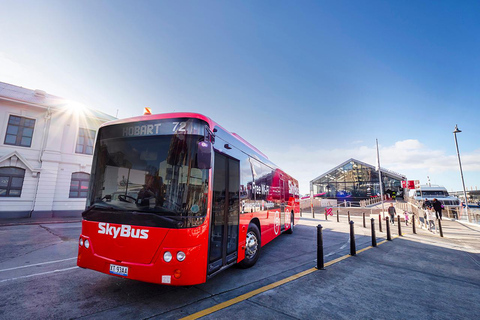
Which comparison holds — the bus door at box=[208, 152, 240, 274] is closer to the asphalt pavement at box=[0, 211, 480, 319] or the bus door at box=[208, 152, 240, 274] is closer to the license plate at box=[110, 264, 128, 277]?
the asphalt pavement at box=[0, 211, 480, 319]

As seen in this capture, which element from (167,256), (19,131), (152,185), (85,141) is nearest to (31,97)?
(19,131)

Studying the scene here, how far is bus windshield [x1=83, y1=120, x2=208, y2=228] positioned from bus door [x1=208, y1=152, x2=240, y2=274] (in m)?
0.61

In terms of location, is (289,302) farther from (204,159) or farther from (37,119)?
(37,119)

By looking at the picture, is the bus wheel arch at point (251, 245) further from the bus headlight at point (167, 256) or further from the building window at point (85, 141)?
the building window at point (85, 141)

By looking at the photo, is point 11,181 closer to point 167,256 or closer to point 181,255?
point 167,256

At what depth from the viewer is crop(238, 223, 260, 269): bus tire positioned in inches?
205

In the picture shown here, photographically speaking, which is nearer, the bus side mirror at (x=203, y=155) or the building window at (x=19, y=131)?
the bus side mirror at (x=203, y=155)

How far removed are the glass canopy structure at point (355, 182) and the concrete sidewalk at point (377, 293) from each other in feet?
111

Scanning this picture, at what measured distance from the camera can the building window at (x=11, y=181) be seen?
1457 centimetres

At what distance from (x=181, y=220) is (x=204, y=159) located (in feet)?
3.26

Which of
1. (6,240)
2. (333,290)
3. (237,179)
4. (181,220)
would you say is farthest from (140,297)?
(6,240)

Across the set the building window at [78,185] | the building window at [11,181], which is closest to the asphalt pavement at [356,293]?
the building window at [78,185]

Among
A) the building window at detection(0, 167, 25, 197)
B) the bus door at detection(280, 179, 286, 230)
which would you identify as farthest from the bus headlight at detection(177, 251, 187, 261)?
the building window at detection(0, 167, 25, 197)

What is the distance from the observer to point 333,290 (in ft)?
13.1
